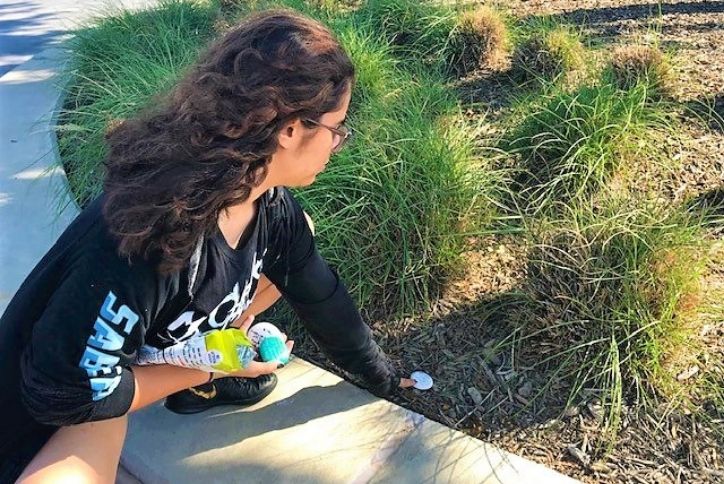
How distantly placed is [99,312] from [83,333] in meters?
0.06

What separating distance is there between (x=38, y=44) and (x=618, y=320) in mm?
4848

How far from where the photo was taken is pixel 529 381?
2391 mm

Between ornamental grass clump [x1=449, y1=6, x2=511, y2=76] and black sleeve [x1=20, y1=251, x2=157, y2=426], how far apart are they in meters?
2.95

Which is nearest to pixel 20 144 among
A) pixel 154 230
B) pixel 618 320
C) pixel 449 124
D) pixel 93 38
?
pixel 93 38

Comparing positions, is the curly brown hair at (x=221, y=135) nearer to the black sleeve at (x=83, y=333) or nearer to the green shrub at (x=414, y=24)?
the black sleeve at (x=83, y=333)

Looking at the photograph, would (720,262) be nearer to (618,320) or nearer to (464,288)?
(618,320)

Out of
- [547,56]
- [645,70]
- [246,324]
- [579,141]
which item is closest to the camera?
[246,324]

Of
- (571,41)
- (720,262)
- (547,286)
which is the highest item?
(571,41)

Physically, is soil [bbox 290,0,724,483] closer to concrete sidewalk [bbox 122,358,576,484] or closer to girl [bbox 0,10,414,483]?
concrete sidewalk [bbox 122,358,576,484]

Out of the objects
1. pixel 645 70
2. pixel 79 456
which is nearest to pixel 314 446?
pixel 79 456

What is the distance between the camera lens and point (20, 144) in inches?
157

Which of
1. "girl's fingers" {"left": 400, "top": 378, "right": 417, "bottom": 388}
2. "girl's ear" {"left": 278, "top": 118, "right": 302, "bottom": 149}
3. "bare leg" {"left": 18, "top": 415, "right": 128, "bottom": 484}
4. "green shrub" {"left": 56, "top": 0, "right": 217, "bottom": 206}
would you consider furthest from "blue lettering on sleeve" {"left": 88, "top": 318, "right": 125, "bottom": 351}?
"green shrub" {"left": 56, "top": 0, "right": 217, "bottom": 206}

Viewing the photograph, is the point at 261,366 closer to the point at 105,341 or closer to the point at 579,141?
the point at 105,341

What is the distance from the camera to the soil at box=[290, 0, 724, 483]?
214 cm
